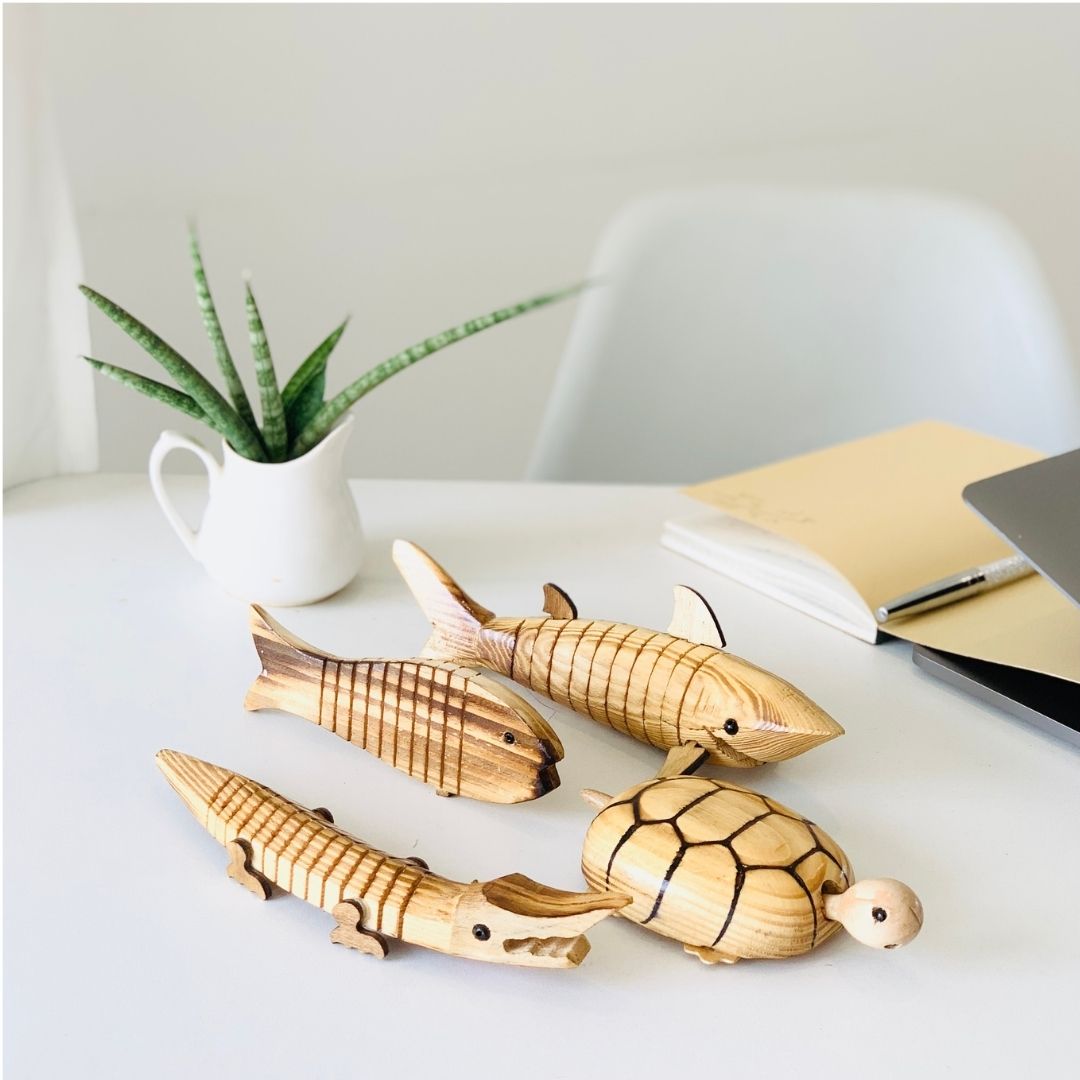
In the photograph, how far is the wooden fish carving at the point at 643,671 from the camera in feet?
1.64

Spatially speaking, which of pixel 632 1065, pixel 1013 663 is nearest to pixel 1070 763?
pixel 1013 663

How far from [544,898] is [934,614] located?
0.34 metres

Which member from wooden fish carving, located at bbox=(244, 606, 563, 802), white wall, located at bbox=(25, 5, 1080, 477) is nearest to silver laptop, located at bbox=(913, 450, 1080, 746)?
wooden fish carving, located at bbox=(244, 606, 563, 802)

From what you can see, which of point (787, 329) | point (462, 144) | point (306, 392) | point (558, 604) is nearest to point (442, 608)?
point (558, 604)

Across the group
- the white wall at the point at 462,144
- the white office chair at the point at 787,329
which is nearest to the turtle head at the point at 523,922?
the white office chair at the point at 787,329

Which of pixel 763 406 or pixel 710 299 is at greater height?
pixel 710 299

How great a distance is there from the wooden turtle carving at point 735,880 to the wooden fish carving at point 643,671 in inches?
2.4

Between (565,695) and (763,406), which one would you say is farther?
(763,406)

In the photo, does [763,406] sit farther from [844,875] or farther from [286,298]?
[844,875]

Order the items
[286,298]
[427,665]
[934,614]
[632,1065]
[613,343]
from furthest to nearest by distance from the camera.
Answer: [286,298] → [613,343] → [934,614] → [427,665] → [632,1065]

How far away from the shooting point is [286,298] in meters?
1.58

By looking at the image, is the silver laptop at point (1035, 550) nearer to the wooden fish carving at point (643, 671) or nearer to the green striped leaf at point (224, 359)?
the wooden fish carving at point (643, 671)

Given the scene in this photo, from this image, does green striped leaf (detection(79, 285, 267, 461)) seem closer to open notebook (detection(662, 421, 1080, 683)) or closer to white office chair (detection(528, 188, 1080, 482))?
open notebook (detection(662, 421, 1080, 683))

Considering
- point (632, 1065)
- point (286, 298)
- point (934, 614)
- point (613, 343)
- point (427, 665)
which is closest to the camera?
point (632, 1065)
